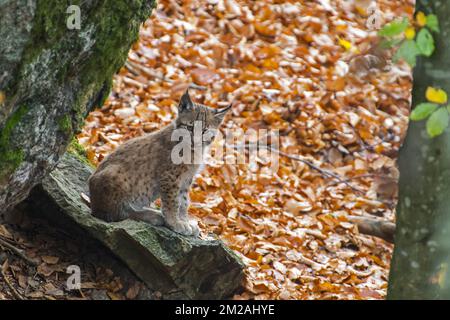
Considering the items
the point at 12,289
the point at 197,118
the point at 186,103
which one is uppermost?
the point at 186,103

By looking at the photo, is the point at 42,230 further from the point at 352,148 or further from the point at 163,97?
the point at 352,148

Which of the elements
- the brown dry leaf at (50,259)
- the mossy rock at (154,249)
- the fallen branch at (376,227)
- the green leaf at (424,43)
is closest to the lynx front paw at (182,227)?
the mossy rock at (154,249)

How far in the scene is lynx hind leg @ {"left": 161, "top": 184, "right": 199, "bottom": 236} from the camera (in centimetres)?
600

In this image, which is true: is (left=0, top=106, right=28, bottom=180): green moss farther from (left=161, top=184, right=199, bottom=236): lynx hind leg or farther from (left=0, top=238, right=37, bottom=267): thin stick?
(left=161, top=184, right=199, bottom=236): lynx hind leg

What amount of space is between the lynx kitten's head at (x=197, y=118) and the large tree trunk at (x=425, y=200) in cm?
226

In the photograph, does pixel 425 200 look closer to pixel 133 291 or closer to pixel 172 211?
pixel 172 211

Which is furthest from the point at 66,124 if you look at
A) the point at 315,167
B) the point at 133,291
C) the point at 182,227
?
the point at 315,167

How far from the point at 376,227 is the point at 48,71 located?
4434 mm

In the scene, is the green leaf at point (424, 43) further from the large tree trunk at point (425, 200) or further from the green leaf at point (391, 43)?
the large tree trunk at point (425, 200)

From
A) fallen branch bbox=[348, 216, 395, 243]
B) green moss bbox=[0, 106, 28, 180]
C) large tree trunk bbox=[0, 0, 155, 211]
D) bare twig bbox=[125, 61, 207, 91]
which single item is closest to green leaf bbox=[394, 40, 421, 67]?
large tree trunk bbox=[0, 0, 155, 211]

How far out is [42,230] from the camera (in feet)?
19.8

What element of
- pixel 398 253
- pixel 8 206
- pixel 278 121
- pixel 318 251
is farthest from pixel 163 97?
pixel 398 253

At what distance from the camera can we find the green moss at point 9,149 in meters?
4.69

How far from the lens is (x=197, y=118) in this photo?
6082mm
